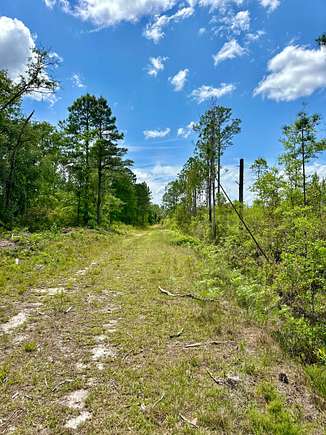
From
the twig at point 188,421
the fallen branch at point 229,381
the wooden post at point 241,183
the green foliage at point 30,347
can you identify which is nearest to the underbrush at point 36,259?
the green foliage at point 30,347

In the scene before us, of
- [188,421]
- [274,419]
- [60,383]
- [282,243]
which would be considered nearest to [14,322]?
[60,383]

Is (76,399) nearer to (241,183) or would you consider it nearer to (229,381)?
(229,381)

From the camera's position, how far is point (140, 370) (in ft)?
11.7

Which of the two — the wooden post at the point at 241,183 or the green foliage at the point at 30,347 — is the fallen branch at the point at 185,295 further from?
the wooden post at the point at 241,183

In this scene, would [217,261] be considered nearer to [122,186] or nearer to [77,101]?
[77,101]

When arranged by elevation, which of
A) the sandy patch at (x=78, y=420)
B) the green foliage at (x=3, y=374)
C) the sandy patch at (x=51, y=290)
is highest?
the sandy patch at (x=51, y=290)

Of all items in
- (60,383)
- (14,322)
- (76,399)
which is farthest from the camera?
(14,322)

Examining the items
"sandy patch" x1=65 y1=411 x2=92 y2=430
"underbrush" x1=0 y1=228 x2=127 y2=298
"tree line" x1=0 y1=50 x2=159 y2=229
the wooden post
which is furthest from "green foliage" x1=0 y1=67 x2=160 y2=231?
"sandy patch" x1=65 y1=411 x2=92 y2=430

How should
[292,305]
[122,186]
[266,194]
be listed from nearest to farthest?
[292,305] → [266,194] → [122,186]

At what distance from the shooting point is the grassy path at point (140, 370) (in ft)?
8.91

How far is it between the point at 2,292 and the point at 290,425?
6114mm

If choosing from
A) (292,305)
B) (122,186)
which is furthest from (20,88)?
(122,186)

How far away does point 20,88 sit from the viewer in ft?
48.6

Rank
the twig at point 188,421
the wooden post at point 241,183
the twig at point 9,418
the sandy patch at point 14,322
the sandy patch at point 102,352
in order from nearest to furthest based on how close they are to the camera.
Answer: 1. the twig at point 9,418
2. the twig at point 188,421
3. the sandy patch at point 102,352
4. the sandy patch at point 14,322
5. the wooden post at point 241,183
